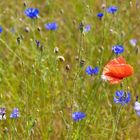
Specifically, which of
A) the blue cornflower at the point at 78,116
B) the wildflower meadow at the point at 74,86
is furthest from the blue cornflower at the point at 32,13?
the blue cornflower at the point at 78,116

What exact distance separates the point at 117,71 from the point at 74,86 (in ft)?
0.60

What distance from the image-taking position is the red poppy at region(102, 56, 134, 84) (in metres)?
1.90

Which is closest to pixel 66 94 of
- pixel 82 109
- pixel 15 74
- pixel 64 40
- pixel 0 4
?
pixel 82 109

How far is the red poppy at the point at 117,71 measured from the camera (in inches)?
74.8

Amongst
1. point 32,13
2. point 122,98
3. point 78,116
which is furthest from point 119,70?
point 32,13

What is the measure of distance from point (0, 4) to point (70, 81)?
967mm

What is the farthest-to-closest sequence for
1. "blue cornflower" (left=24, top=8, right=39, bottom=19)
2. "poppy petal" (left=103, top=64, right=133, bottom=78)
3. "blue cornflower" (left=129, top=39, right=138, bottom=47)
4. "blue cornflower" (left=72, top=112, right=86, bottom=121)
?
"blue cornflower" (left=129, top=39, right=138, bottom=47)
"blue cornflower" (left=24, top=8, right=39, bottom=19)
"blue cornflower" (left=72, top=112, right=86, bottom=121)
"poppy petal" (left=103, top=64, right=133, bottom=78)

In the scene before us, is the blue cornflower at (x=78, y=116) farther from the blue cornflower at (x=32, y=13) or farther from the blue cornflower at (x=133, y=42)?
the blue cornflower at (x=133, y=42)

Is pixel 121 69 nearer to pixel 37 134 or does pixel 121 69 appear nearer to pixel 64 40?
pixel 37 134

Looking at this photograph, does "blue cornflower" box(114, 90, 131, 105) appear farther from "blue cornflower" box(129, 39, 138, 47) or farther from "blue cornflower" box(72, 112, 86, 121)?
"blue cornflower" box(129, 39, 138, 47)

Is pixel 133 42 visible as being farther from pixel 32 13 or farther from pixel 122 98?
pixel 122 98

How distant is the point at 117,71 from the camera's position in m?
1.93

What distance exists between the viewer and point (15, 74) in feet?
9.59

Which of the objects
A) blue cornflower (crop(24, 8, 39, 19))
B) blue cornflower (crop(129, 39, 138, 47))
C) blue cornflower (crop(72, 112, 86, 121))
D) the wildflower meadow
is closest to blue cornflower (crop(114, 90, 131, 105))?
the wildflower meadow
